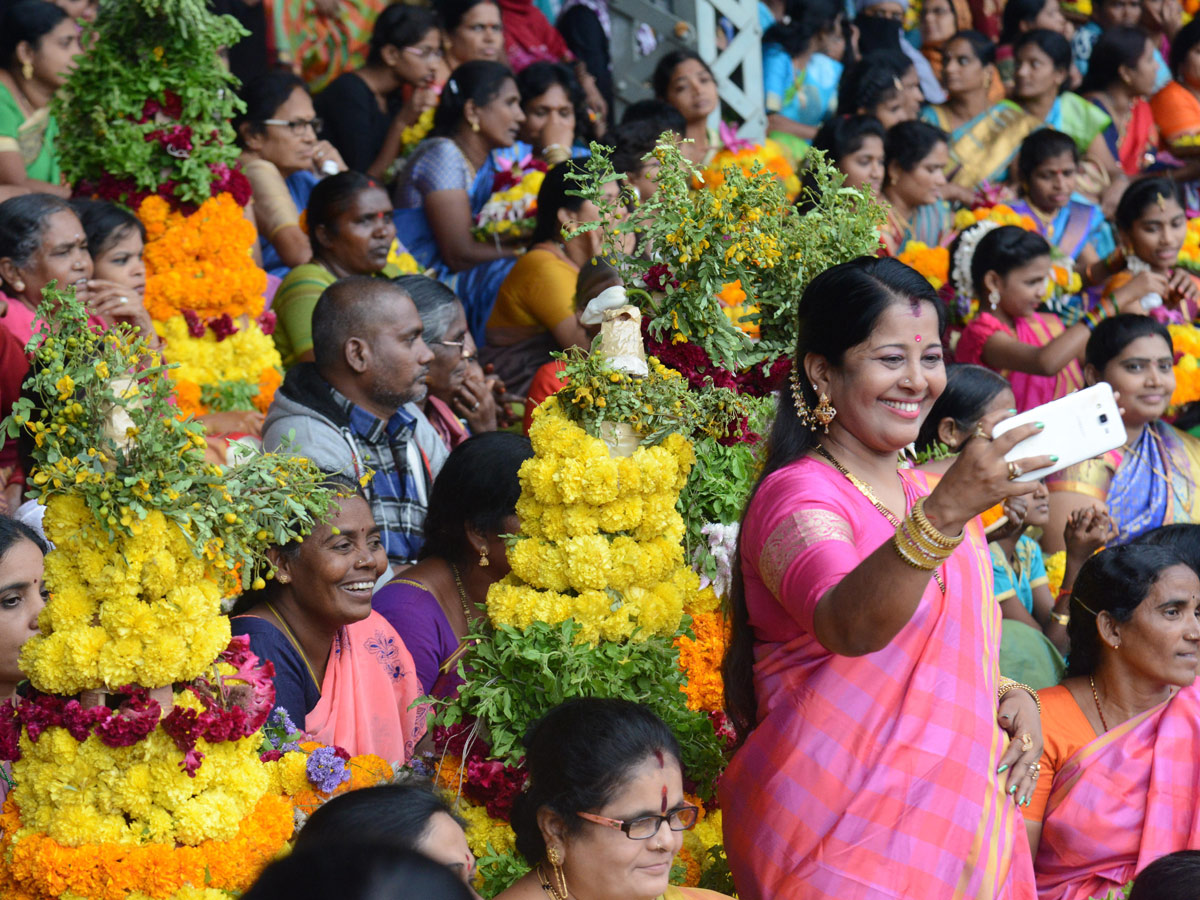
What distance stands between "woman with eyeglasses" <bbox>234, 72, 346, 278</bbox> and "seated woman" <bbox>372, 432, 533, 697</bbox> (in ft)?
8.88

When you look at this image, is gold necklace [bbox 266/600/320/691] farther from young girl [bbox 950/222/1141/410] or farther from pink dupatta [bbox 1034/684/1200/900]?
young girl [bbox 950/222/1141/410]

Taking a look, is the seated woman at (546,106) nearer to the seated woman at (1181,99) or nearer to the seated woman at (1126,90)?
the seated woman at (1126,90)

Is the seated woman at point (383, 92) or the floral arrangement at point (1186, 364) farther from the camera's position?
the seated woman at point (383, 92)

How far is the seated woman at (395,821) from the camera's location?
7.55ft

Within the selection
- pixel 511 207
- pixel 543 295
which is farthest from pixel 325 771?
pixel 511 207

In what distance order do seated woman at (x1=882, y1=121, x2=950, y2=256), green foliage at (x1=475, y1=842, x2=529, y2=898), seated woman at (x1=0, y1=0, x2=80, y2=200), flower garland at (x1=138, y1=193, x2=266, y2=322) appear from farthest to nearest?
1. seated woman at (x1=882, y1=121, x2=950, y2=256)
2. seated woman at (x1=0, y1=0, x2=80, y2=200)
3. flower garland at (x1=138, y1=193, x2=266, y2=322)
4. green foliage at (x1=475, y1=842, x2=529, y2=898)

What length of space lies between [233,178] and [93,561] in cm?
326

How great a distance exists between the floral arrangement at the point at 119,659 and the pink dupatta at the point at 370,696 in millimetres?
749

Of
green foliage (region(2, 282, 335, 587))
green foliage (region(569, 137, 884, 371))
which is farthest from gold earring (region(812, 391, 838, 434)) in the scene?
green foliage (region(2, 282, 335, 587))

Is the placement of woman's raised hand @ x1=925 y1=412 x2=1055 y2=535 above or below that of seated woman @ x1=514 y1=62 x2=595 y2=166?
above

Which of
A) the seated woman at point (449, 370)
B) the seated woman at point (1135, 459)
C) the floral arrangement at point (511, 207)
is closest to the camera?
the seated woman at point (449, 370)

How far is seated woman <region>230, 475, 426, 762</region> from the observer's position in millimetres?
3727

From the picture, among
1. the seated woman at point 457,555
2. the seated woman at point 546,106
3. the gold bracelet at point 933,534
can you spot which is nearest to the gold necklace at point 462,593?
the seated woman at point 457,555

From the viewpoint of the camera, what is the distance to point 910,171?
8000mm
